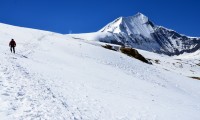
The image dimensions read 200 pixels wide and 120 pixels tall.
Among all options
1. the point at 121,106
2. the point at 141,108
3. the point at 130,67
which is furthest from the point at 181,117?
the point at 130,67

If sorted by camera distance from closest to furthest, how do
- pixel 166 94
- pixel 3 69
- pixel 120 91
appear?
pixel 3 69
pixel 120 91
pixel 166 94

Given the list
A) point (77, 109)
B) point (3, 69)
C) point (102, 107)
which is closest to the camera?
point (77, 109)

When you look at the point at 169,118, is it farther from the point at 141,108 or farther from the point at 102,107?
the point at 102,107

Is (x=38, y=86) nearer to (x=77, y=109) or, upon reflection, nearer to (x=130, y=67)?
(x=77, y=109)

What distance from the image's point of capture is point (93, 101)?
766 inches

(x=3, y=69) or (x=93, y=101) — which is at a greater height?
(x=3, y=69)

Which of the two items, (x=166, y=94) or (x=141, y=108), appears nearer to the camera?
(x=141, y=108)

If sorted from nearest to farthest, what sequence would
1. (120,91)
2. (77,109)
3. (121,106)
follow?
(77,109) < (121,106) < (120,91)

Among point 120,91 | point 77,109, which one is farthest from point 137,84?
point 77,109

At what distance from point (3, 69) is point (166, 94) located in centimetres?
1570

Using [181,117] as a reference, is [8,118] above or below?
above

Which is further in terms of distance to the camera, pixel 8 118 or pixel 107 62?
pixel 107 62

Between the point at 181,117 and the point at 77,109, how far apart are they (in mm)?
7314

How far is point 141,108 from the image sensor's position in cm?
2030
